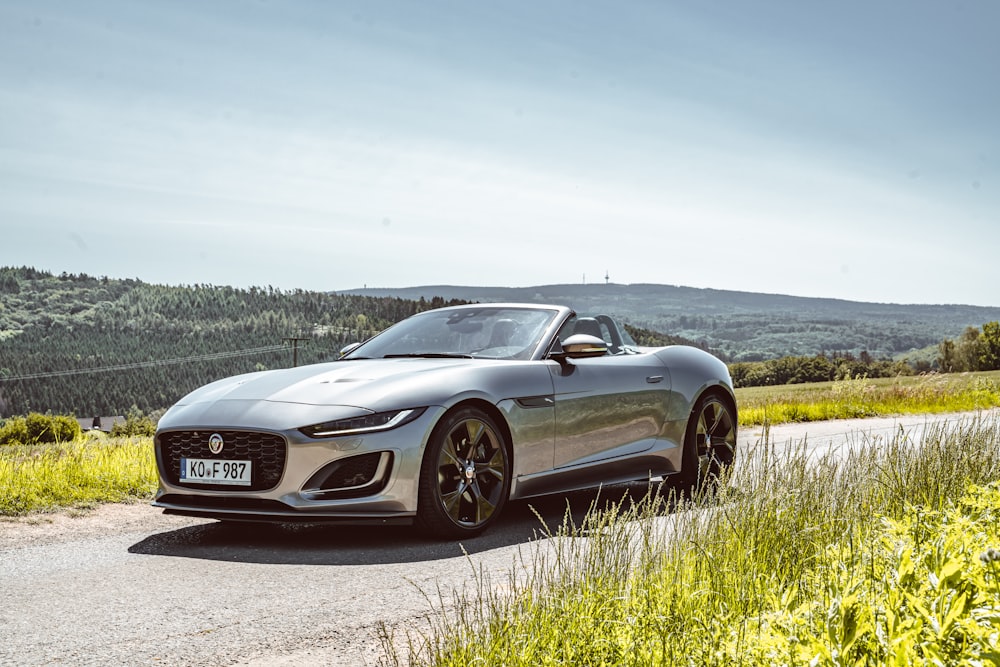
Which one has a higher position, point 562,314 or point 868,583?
point 562,314

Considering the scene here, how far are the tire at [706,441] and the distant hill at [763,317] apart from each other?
278 ft

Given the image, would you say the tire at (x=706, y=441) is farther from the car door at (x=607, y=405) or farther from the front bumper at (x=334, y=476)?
the front bumper at (x=334, y=476)

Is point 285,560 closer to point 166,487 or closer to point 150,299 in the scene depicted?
point 166,487

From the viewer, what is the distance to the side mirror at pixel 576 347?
21.7 ft

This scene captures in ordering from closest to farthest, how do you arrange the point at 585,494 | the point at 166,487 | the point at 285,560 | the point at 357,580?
A: the point at 357,580 < the point at 285,560 < the point at 166,487 < the point at 585,494

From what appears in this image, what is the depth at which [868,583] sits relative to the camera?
3209 millimetres

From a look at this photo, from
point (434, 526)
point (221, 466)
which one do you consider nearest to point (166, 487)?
point (221, 466)

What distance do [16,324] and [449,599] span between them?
7627 inches

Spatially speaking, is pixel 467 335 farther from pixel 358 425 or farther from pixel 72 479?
pixel 72 479

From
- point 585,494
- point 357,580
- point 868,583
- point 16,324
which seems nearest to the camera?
point 868,583

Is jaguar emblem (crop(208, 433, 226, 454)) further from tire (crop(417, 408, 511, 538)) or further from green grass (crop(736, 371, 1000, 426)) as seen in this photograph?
green grass (crop(736, 371, 1000, 426))

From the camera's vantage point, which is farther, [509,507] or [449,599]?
[509,507]

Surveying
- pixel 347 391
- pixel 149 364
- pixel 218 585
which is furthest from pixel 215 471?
pixel 149 364

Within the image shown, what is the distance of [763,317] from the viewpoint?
143 m
